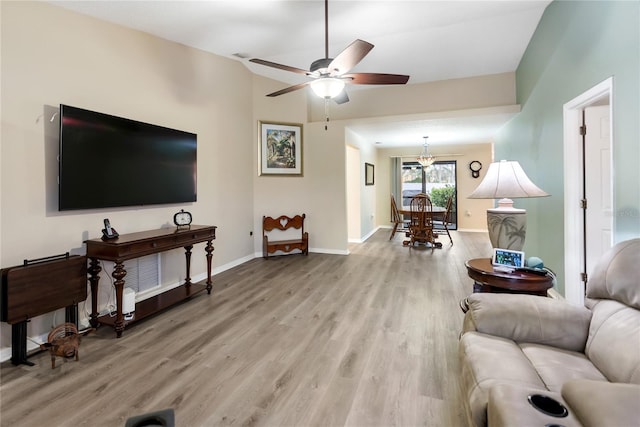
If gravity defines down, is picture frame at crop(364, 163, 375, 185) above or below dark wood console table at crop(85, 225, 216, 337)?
above

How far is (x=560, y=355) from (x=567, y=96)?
2612 millimetres

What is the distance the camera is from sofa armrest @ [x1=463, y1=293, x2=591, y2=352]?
1533 mm

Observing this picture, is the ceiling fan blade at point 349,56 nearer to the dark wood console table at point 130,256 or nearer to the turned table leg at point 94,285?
the dark wood console table at point 130,256

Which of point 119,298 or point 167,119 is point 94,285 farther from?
point 167,119

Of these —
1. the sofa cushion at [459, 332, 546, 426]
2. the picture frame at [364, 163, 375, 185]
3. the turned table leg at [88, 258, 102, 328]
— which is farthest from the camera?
the picture frame at [364, 163, 375, 185]

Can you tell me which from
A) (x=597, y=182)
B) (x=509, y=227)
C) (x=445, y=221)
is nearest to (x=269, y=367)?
(x=509, y=227)

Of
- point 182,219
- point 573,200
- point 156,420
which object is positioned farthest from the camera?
point 182,219

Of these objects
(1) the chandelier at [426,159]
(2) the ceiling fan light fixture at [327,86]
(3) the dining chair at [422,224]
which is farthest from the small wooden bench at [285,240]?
(1) the chandelier at [426,159]

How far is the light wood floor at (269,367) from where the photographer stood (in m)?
1.68

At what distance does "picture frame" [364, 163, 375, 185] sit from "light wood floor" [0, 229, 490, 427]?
426 centimetres

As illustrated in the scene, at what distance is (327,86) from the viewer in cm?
269

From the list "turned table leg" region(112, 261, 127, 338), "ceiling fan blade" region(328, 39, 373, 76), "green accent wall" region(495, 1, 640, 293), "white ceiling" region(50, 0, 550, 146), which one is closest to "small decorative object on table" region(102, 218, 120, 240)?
"turned table leg" region(112, 261, 127, 338)

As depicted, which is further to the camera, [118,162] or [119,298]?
[118,162]

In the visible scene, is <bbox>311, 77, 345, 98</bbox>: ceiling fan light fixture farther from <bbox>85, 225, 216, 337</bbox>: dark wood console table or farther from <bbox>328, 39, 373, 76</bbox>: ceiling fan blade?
<bbox>85, 225, 216, 337</bbox>: dark wood console table
